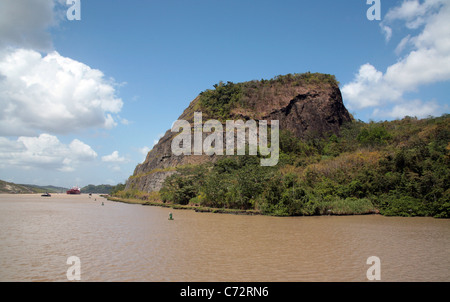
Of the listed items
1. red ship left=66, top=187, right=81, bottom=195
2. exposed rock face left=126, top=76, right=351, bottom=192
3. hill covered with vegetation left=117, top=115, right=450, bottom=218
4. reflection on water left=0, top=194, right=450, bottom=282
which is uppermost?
exposed rock face left=126, top=76, right=351, bottom=192

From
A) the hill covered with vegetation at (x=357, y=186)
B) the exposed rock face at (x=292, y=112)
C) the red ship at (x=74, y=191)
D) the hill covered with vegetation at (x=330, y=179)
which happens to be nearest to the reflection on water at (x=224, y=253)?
the hill covered with vegetation at (x=357, y=186)

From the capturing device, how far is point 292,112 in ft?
208

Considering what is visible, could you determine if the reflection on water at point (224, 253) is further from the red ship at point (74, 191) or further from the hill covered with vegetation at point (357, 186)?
the red ship at point (74, 191)

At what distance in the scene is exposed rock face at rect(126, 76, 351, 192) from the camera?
6181 centimetres

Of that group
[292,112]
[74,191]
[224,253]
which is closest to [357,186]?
[224,253]

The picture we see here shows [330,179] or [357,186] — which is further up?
[330,179]

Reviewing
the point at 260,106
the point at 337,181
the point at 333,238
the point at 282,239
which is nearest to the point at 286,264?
the point at 282,239

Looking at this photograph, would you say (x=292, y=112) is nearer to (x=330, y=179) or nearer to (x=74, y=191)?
(x=330, y=179)

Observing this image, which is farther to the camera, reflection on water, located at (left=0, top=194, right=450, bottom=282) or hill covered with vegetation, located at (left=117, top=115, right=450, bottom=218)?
hill covered with vegetation, located at (left=117, top=115, right=450, bottom=218)

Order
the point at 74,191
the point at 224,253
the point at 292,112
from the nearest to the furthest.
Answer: the point at 224,253 → the point at 292,112 → the point at 74,191

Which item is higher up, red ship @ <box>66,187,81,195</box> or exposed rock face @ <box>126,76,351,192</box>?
exposed rock face @ <box>126,76,351,192</box>

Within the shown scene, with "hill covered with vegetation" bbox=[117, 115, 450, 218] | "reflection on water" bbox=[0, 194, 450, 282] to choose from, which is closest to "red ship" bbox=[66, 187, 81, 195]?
"hill covered with vegetation" bbox=[117, 115, 450, 218]

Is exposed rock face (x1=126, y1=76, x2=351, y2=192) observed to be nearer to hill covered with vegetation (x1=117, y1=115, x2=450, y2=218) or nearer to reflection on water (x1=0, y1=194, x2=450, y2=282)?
hill covered with vegetation (x1=117, y1=115, x2=450, y2=218)

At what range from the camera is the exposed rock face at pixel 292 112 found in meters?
61.8
